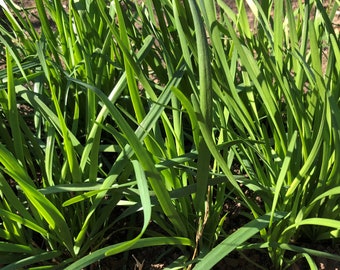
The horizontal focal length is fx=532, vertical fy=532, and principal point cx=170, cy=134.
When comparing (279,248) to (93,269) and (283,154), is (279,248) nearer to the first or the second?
(283,154)

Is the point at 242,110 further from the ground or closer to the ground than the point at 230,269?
further from the ground

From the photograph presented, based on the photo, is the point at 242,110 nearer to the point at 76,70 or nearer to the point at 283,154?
the point at 283,154

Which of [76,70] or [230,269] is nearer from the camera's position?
[230,269]

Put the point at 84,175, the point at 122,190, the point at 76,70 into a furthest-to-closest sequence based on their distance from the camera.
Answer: the point at 76,70
the point at 84,175
the point at 122,190

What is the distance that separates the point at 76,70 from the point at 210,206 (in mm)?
480

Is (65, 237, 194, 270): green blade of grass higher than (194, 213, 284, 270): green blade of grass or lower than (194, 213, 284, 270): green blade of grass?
higher

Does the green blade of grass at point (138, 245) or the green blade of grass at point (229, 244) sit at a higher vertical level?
the green blade of grass at point (138, 245)

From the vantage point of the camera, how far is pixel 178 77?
3.41ft

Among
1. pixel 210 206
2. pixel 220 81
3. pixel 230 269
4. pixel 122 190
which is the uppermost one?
pixel 220 81

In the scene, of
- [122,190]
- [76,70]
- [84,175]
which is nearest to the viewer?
[122,190]

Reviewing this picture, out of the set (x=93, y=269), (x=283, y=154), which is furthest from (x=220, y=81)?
(x=93, y=269)

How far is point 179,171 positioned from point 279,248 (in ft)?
0.83

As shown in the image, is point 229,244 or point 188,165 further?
point 188,165

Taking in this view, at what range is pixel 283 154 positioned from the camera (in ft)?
3.49
